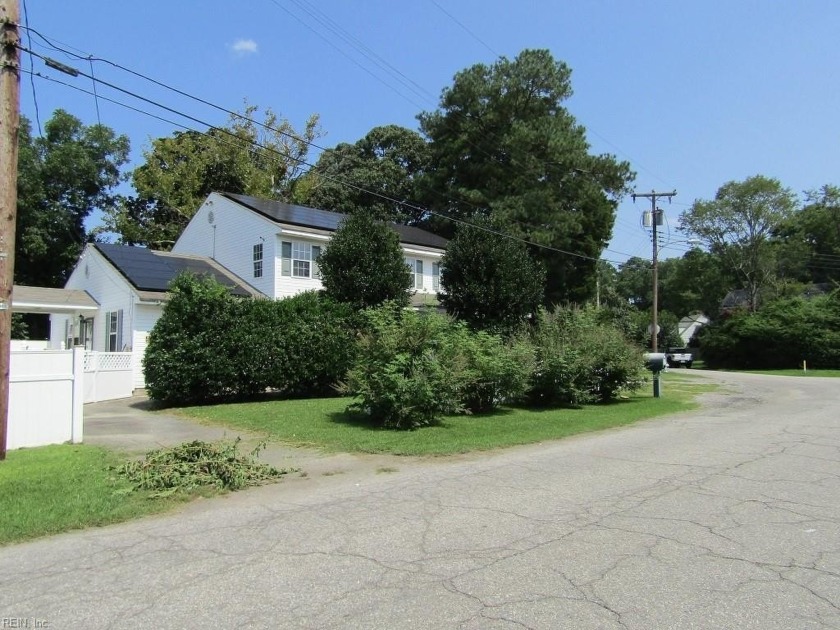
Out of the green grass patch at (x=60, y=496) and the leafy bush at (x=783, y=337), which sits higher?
the leafy bush at (x=783, y=337)

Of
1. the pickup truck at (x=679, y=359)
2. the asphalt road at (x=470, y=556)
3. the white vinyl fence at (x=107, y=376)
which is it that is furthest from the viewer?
the pickup truck at (x=679, y=359)

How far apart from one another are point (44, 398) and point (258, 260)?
652 inches

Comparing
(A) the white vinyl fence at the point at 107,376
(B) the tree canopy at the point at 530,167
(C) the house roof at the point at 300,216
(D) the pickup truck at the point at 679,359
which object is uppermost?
(B) the tree canopy at the point at 530,167

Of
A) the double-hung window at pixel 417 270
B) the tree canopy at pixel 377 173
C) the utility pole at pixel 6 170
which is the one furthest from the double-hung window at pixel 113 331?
the tree canopy at pixel 377 173

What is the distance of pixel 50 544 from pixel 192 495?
6.15 ft

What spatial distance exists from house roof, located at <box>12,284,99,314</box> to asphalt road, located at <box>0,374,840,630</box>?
1767 cm

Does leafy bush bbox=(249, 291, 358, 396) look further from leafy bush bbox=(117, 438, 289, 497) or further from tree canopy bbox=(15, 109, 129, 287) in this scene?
tree canopy bbox=(15, 109, 129, 287)

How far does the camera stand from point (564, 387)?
54.0 feet

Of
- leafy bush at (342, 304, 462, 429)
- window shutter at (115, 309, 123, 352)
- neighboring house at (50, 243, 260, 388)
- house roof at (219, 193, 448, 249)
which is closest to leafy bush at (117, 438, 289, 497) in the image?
leafy bush at (342, 304, 462, 429)

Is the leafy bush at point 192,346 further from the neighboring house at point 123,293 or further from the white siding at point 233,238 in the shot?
the white siding at point 233,238

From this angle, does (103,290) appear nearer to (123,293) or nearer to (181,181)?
(123,293)

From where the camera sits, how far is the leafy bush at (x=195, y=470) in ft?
24.9

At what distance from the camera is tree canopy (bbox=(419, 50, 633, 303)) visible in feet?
118

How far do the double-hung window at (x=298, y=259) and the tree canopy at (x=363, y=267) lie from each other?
576 centimetres
